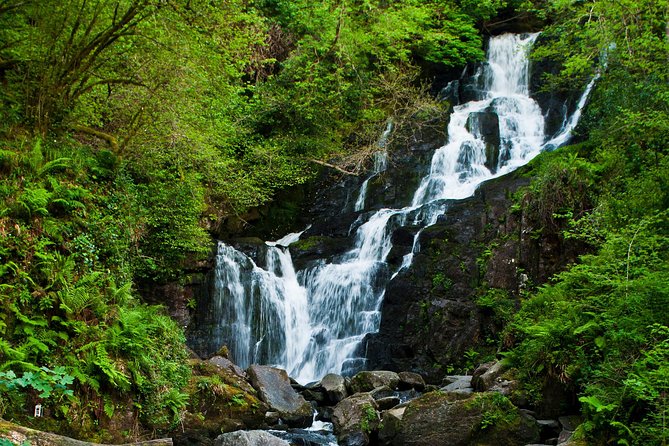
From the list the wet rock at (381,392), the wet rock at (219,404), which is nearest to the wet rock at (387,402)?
the wet rock at (381,392)

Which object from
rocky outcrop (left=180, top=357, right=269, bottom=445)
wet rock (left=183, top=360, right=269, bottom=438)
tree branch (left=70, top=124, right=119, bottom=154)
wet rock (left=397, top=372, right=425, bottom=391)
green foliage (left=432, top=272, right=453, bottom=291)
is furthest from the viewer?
green foliage (left=432, top=272, right=453, bottom=291)

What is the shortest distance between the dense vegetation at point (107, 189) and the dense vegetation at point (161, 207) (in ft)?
0.12

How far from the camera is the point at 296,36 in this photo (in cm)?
2275

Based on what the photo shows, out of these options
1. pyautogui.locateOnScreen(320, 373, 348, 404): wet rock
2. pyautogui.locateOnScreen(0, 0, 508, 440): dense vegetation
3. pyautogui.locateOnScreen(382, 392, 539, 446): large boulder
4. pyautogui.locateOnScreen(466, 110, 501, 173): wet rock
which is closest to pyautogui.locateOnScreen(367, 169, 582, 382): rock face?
pyautogui.locateOnScreen(320, 373, 348, 404): wet rock

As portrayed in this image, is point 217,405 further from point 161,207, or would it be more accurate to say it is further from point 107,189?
point 161,207

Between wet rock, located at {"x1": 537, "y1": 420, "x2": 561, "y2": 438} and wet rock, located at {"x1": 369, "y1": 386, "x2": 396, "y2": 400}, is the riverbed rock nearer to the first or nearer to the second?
wet rock, located at {"x1": 537, "y1": 420, "x2": 561, "y2": 438}

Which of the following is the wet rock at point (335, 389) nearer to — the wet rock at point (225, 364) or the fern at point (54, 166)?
the wet rock at point (225, 364)

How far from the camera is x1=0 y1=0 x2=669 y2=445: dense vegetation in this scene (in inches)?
276

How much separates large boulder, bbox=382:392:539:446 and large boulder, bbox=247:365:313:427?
7.63 ft

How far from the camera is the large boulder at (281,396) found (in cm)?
1016

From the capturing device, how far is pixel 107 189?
447 inches

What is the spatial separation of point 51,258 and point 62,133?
3.94m

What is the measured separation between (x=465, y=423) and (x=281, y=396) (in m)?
3.94

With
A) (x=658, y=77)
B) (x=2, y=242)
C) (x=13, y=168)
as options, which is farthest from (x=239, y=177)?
(x=658, y=77)
